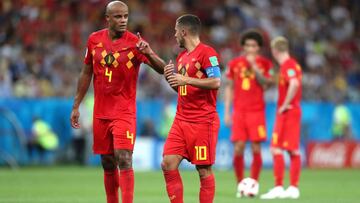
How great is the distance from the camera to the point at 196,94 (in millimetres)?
10703

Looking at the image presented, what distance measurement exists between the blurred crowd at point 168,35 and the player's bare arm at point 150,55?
546 inches

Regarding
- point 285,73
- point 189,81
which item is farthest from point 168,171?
point 285,73

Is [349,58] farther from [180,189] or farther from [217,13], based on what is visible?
[180,189]

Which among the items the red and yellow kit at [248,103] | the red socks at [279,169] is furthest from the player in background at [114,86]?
the red and yellow kit at [248,103]

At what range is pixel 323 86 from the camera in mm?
27203

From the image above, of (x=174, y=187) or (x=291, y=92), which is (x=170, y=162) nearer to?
(x=174, y=187)

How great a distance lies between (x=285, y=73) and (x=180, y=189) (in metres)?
5.41

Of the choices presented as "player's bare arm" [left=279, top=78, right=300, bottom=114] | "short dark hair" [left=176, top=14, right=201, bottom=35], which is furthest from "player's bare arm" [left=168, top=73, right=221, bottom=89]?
"player's bare arm" [left=279, top=78, right=300, bottom=114]

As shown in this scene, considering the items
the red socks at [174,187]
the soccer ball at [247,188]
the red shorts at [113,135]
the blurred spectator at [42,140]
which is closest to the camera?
the red socks at [174,187]

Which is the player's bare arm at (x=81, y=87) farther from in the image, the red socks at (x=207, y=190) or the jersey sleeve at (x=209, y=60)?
the red socks at (x=207, y=190)

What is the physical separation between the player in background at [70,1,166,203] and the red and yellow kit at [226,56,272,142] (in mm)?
4748

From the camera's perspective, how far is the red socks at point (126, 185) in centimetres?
1058

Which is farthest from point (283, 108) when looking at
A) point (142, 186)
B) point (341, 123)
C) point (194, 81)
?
point (341, 123)

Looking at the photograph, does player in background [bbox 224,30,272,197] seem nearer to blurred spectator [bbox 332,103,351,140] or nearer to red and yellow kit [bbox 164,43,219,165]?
red and yellow kit [bbox 164,43,219,165]
